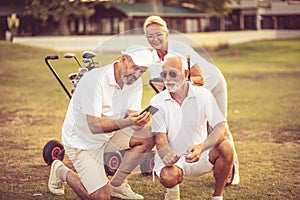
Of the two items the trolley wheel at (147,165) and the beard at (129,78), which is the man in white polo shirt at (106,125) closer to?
the beard at (129,78)

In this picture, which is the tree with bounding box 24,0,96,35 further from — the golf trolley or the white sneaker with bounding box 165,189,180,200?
the white sneaker with bounding box 165,189,180,200

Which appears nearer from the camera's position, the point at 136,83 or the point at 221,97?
the point at 136,83

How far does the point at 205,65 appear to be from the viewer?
5.87 m

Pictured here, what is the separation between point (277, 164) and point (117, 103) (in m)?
2.40

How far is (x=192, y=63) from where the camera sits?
571 cm

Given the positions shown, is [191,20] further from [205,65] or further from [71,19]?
[205,65]

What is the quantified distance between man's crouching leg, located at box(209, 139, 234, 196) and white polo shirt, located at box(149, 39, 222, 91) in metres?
0.94

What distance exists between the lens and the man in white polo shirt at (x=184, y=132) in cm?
492

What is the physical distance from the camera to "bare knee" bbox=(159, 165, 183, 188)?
489cm

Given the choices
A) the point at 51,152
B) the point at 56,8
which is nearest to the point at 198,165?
the point at 51,152

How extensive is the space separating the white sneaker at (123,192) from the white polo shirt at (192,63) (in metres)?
1.01

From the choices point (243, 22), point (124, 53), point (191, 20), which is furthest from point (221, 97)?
point (243, 22)

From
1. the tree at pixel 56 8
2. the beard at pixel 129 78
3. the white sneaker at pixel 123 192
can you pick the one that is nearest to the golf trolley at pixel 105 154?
the white sneaker at pixel 123 192

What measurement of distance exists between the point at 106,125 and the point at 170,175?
25.4 inches
